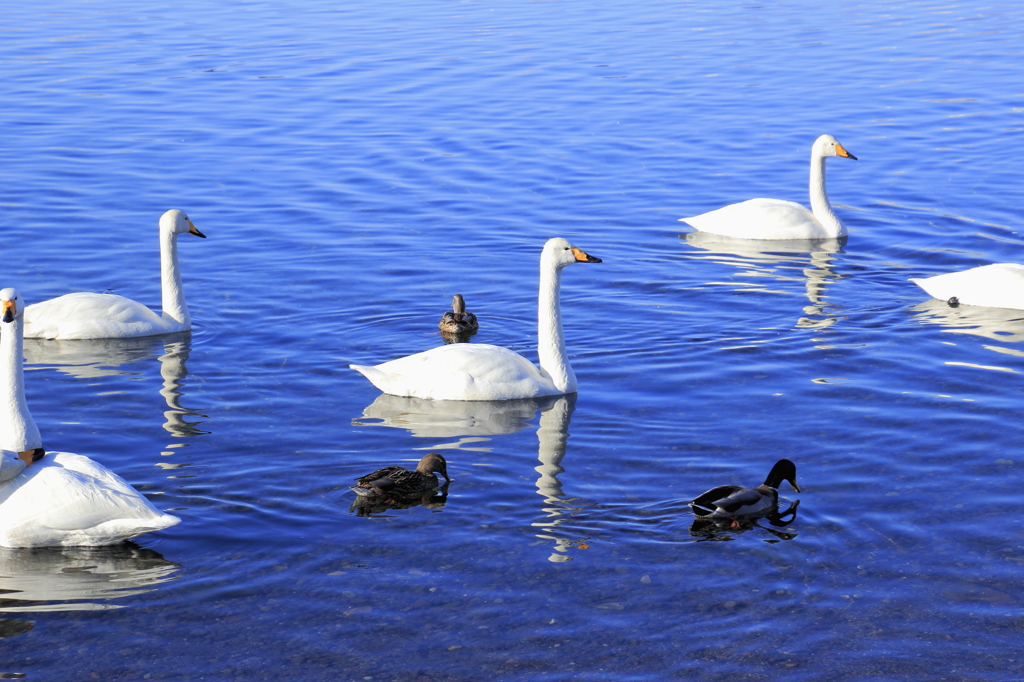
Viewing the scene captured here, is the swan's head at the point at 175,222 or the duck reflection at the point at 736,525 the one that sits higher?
the swan's head at the point at 175,222

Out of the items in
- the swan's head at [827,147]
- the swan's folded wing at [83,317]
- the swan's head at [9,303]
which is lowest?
the swan's folded wing at [83,317]

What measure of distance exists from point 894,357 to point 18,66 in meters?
26.4

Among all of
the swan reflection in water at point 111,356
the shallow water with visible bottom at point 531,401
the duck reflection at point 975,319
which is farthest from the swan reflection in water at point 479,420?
the duck reflection at point 975,319

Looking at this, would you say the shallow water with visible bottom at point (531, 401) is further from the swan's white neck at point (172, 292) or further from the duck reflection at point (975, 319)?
the swan's white neck at point (172, 292)

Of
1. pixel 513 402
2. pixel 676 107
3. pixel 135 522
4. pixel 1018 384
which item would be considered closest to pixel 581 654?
pixel 135 522

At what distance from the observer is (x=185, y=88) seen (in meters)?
30.3

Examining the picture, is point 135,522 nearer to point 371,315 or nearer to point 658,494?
point 658,494

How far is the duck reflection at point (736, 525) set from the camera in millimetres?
9273

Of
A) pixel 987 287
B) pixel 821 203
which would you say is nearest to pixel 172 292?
pixel 987 287

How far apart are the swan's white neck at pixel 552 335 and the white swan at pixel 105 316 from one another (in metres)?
4.21

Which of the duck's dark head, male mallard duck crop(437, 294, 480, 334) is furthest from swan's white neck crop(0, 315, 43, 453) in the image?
male mallard duck crop(437, 294, 480, 334)

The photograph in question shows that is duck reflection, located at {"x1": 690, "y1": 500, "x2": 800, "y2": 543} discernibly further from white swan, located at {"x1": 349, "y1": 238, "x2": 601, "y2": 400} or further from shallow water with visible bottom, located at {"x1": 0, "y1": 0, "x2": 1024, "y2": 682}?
white swan, located at {"x1": 349, "y1": 238, "x2": 601, "y2": 400}

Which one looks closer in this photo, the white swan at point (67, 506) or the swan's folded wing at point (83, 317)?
the white swan at point (67, 506)

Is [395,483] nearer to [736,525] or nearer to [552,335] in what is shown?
[736,525]
